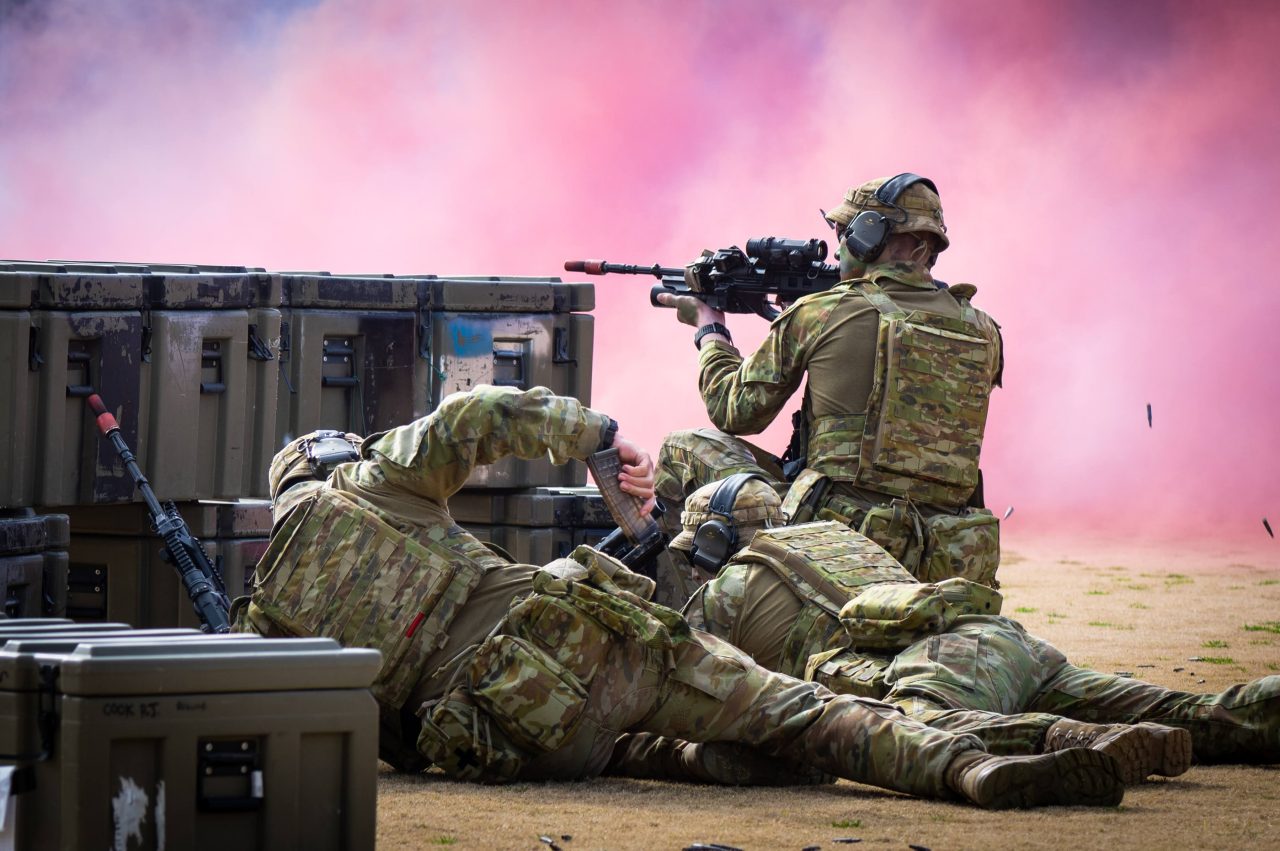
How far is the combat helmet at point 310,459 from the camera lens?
21.0 ft

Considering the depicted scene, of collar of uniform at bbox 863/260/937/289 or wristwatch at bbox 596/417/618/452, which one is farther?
collar of uniform at bbox 863/260/937/289

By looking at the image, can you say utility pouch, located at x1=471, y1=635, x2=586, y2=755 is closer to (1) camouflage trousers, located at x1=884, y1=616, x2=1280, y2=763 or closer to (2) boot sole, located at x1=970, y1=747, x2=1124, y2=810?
(1) camouflage trousers, located at x1=884, y1=616, x2=1280, y2=763

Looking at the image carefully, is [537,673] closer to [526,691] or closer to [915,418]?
[526,691]

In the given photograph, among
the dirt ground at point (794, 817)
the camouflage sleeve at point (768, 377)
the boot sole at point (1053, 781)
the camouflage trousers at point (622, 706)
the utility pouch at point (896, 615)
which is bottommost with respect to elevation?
the dirt ground at point (794, 817)

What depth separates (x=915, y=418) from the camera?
8.20m

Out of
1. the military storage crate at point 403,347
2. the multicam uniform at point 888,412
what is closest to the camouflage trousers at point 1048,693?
the multicam uniform at point 888,412

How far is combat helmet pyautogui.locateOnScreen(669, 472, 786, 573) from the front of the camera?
6918mm

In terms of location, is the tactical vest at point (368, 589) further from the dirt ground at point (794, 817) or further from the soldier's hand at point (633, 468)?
the soldier's hand at point (633, 468)

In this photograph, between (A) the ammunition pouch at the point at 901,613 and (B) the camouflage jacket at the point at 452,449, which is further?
(A) the ammunition pouch at the point at 901,613

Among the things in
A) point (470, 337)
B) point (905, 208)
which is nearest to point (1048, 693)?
point (905, 208)

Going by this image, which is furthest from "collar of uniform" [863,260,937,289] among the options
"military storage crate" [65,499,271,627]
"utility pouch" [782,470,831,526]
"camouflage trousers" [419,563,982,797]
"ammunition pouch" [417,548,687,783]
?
"ammunition pouch" [417,548,687,783]

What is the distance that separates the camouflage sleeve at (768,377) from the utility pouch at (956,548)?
2.80ft

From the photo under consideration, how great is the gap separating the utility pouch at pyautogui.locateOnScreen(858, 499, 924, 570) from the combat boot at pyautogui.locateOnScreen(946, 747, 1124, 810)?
2.67 metres

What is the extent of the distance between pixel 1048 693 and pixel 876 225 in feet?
8.52
